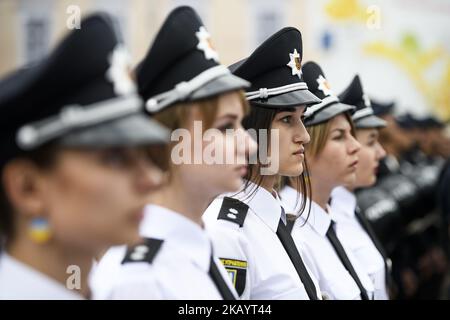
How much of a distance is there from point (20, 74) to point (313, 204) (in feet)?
7.34

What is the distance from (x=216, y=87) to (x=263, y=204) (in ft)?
2.89

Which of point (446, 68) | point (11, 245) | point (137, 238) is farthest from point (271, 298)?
point (446, 68)

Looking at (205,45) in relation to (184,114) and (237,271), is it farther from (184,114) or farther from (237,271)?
(237,271)

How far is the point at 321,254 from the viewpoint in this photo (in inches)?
145

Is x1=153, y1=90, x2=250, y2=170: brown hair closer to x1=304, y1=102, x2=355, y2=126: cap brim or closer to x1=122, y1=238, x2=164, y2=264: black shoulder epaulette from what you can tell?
x1=122, y1=238, x2=164, y2=264: black shoulder epaulette

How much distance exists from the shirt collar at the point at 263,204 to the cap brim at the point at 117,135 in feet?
4.37

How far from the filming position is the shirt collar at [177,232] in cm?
235

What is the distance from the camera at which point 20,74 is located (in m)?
1.99

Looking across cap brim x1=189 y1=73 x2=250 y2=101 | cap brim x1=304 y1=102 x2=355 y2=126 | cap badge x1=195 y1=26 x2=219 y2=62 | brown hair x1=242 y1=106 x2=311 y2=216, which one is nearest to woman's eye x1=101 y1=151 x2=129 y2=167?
cap brim x1=189 y1=73 x2=250 y2=101

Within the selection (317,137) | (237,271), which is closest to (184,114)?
(237,271)

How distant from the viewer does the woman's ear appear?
183 centimetres

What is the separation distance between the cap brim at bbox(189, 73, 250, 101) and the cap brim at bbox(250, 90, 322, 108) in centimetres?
69

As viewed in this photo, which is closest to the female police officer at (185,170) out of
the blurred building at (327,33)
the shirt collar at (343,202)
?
the shirt collar at (343,202)
